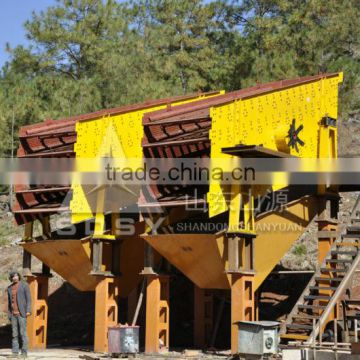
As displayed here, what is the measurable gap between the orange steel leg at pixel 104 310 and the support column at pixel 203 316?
10.1 ft

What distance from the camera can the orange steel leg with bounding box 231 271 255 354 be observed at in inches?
782

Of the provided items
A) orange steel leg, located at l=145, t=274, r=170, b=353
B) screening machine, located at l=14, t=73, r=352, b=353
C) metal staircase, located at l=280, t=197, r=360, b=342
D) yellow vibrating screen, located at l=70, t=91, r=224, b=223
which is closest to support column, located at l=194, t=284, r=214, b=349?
screening machine, located at l=14, t=73, r=352, b=353

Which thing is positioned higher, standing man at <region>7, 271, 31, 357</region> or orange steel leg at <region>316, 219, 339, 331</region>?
orange steel leg at <region>316, 219, 339, 331</region>

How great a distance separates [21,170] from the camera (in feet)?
82.2

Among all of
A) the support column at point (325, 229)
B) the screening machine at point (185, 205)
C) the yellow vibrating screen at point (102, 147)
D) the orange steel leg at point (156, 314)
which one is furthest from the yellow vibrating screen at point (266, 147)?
the yellow vibrating screen at point (102, 147)

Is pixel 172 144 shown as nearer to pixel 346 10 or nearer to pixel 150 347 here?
pixel 150 347

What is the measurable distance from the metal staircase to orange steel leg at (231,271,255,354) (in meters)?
1.01

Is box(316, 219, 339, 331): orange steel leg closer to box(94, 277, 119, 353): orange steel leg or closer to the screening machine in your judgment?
the screening machine

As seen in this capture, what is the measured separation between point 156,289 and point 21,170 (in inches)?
238

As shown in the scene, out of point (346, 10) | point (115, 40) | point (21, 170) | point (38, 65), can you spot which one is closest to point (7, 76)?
point (38, 65)

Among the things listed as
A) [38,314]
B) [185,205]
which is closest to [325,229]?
[185,205]

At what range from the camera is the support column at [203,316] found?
24.9 metres

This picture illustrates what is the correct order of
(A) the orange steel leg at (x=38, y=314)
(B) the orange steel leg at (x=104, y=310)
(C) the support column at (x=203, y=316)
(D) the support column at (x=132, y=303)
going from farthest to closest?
(D) the support column at (x=132, y=303) → (C) the support column at (x=203, y=316) → (A) the orange steel leg at (x=38, y=314) → (B) the orange steel leg at (x=104, y=310)

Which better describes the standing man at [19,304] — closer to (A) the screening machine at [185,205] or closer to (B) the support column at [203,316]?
(A) the screening machine at [185,205]
